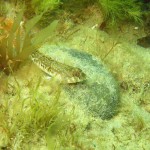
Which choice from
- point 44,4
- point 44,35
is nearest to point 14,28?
point 44,35

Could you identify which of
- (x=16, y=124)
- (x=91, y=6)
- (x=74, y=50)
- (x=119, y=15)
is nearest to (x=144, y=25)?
(x=119, y=15)

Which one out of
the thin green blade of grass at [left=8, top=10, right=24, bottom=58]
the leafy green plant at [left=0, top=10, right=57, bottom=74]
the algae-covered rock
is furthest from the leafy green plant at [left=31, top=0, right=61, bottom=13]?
the thin green blade of grass at [left=8, top=10, right=24, bottom=58]

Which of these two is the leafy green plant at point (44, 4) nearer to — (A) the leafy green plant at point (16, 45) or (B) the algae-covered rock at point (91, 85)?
(B) the algae-covered rock at point (91, 85)

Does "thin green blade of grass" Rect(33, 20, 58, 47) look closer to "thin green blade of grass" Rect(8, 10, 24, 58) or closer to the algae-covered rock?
"thin green blade of grass" Rect(8, 10, 24, 58)

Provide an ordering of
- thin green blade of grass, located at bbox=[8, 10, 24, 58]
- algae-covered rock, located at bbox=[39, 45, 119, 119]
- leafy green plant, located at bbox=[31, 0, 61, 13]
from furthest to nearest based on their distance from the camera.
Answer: leafy green plant, located at bbox=[31, 0, 61, 13] < algae-covered rock, located at bbox=[39, 45, 119, 119] < thin green blade of grass, located at bbox=[8, 10, 24, 58]

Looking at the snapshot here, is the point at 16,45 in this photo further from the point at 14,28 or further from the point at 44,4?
the point at 44,4

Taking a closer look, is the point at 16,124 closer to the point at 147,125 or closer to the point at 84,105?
the point at 84,105
